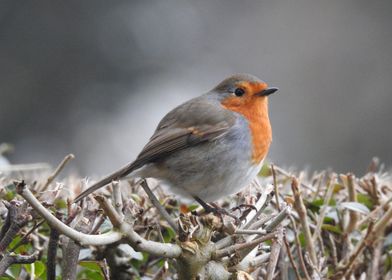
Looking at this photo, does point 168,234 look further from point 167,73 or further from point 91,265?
point 167,73

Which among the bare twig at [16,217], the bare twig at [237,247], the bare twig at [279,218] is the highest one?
the bare twig at [16,217]

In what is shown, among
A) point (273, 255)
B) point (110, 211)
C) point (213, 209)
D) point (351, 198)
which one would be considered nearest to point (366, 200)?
point (351, 198)

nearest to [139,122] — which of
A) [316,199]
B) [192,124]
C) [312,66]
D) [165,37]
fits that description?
[165,37]

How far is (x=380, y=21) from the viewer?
8.46 metres

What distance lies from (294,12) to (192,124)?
552 centimetres

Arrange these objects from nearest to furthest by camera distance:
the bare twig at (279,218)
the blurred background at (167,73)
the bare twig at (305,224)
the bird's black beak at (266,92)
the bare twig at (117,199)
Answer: the bare twig at (117,199) → the bare twig at (279,218) → the bare twig at (305,224) → the bird's black beak at (266,92) → the blurred background at (167,73)

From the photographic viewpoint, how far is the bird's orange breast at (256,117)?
3193mm

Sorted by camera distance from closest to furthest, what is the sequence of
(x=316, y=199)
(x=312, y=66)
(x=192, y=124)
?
1. (x=316, y=199)
2. (x=192, y=124)
3. (x=312, y=66)

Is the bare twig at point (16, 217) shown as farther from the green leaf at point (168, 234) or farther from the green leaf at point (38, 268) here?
the green leaf at point (168, 234)

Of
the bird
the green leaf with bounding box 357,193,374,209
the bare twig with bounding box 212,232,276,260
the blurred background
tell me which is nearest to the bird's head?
the bird

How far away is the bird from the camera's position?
9.75 ft

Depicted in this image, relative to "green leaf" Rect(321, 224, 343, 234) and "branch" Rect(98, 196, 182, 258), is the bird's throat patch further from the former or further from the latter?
"branch" Rect(98, 196, 182, 258)

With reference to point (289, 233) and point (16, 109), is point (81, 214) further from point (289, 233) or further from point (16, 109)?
point (16, 109)

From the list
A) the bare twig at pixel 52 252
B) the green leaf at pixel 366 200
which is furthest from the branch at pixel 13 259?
the green leaf at pixel 366 200
